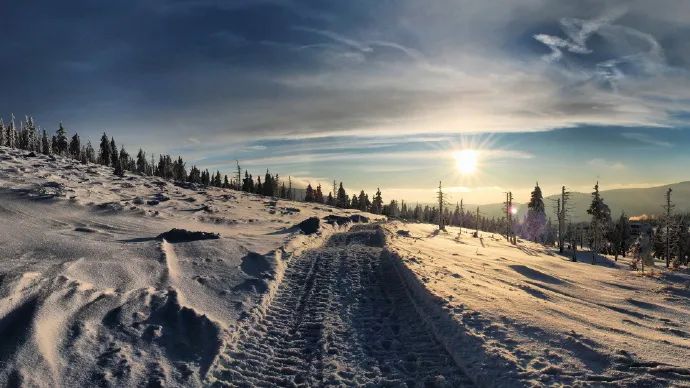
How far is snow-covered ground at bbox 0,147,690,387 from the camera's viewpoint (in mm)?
8484

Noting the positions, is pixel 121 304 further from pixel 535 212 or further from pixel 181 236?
pixel 535 212

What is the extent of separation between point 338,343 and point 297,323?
1.95m

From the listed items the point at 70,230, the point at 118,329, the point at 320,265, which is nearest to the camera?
the point at 118,329

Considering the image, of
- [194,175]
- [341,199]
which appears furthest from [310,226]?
[194,175]

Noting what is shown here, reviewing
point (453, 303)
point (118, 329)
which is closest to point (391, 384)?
point (453, 303)

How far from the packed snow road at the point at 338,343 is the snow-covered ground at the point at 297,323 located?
4 cm

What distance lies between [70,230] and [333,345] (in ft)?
65.1

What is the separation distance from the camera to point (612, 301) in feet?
56.7

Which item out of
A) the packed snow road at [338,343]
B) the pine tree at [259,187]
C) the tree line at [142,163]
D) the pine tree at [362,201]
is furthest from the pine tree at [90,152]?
the packed snow road at [338,343]

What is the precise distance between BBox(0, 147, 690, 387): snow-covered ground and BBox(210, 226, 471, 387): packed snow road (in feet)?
0.14

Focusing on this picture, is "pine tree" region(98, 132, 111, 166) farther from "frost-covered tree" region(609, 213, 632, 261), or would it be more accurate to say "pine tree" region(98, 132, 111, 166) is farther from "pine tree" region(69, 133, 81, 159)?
"frost-covered tree" region(609, 213, 632, 261)

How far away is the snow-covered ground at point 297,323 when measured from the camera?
848 centimetres

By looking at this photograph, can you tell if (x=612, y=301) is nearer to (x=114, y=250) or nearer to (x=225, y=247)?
(x=225, y=247)

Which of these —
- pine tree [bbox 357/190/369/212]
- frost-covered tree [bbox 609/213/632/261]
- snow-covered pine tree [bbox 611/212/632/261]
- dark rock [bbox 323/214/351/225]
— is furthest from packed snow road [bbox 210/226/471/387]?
pine tree [bbox 357/190/369/212]
